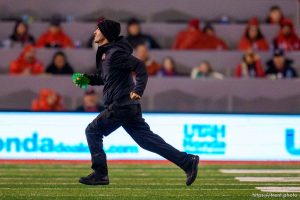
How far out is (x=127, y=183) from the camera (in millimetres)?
12062

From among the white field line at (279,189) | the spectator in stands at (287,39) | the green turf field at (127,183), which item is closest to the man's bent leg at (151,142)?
the green turf field at (127,183)

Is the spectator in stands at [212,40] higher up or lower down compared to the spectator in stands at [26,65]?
higher up

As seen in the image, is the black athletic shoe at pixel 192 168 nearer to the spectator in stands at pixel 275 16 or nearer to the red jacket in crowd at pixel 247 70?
the red jacket in crowd at pixel 247 70

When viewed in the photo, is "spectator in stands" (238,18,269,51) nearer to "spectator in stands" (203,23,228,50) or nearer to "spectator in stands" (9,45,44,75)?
"spectator in stands" (203,23,228,50)

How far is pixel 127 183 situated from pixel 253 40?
898 centimetres

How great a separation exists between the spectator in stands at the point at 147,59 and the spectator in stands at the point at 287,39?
9.53 feet

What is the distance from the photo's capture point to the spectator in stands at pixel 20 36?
20.0 metres

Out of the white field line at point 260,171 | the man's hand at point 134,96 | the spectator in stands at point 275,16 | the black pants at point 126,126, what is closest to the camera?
the man's hand at point 134,96

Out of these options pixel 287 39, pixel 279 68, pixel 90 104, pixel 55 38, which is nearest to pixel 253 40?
pixel 287 39

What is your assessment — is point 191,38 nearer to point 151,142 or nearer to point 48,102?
point 48,102

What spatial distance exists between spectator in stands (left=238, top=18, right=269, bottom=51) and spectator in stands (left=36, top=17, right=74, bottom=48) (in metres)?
3.60

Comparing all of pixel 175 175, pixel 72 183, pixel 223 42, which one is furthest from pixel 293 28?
pixel 72 183

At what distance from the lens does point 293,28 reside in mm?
21094

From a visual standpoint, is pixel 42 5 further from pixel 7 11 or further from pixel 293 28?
pixel 293 28
